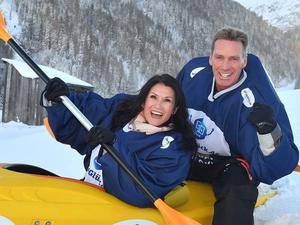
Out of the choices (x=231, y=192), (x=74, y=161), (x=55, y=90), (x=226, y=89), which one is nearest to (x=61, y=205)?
(x=55, y=90)

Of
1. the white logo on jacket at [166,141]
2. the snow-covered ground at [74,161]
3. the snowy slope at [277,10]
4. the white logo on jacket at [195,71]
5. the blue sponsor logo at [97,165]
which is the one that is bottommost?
the snow-covered ground at [74,161]

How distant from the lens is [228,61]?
2.78m

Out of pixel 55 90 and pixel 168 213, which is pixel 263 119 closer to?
pixel 168 213

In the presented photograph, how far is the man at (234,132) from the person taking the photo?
2471 mm

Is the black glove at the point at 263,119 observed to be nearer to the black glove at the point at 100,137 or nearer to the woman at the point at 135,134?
the woman at the point at 135,134

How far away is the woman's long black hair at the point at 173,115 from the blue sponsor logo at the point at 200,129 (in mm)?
192

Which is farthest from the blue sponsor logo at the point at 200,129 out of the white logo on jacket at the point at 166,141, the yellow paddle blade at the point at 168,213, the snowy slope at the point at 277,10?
the snowy slope at the point at 277,10

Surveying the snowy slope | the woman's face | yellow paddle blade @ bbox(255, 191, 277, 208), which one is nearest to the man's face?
the woman's face

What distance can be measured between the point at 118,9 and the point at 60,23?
30.3 ft

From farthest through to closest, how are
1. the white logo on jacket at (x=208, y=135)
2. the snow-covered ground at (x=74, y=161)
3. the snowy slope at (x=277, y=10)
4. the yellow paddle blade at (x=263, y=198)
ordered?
the snowy slope at (x=277, y=10) → the yellow paddle blade at (x=263, y=198) → the snow-covered ground at (x=74, y=161) → the white logo on jacket at (x=208, y=135)

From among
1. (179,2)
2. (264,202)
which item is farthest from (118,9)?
(264,202)

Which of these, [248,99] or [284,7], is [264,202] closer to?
[248,99]

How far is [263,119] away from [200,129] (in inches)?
25.0

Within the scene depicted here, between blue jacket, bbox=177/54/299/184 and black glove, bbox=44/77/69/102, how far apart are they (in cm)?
81
